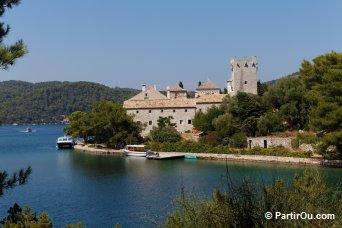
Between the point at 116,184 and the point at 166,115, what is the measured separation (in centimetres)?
1918

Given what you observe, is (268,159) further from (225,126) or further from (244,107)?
(244,107)

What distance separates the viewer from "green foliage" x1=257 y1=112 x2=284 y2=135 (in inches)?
1348

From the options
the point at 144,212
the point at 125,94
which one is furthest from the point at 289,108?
the point at 125,94

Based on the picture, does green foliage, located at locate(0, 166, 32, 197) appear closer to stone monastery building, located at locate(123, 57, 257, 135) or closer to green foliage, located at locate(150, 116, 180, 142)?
green foliage, located at locate(150, 116, 180, 142)

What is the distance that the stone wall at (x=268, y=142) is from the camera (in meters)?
32.8

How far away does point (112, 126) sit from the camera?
41.0 m

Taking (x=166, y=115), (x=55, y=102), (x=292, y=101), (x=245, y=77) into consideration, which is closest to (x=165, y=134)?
(x=166, y=115)

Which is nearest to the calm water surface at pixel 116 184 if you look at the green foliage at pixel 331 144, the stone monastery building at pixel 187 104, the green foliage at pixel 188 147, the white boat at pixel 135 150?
the white boat at pixel 135 150

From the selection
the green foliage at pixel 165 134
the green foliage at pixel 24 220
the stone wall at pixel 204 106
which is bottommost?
the green foliage at pixel 24 220

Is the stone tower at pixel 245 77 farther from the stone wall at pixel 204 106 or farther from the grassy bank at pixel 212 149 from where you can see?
the grassy bank at pixel 212 149

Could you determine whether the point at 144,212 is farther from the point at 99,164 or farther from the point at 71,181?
the point at 99,164

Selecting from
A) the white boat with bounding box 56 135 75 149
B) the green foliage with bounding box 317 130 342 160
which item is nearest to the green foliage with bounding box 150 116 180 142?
the white boat with bounding box 56 135 75 149

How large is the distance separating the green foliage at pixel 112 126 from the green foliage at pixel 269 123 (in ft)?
41.2

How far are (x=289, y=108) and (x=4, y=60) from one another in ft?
98.6
